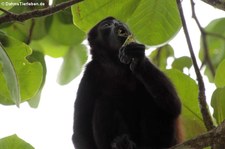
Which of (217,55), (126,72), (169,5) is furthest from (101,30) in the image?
(217,55)

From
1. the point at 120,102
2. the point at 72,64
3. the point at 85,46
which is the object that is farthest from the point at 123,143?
the point at 85,46

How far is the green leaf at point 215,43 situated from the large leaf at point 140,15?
13.4 inches

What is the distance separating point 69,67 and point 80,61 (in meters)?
0.11

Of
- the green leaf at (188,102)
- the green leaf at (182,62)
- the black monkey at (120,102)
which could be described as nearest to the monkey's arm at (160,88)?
the black monkey at (120,102)

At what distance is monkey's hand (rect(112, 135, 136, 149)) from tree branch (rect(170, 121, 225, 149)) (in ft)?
3.10

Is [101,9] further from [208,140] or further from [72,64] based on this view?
[208,140]

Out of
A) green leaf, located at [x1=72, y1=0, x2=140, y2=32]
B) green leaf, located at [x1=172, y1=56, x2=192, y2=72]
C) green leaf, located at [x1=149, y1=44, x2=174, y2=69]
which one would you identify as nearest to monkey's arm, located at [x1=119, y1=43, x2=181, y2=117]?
green leaf, located at [x1=72, y1=0, x2=140, y2=32]

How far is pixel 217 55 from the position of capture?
Answer: 3674 mm

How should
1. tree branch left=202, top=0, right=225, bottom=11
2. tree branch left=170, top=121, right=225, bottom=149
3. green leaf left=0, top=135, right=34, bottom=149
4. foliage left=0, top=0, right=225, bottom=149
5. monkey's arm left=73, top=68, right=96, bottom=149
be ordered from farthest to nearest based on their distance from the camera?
monkey's arm left=73, top=68, right=96, bottom=149 < foliage left=0, top=0, right=225, bottom=149 < green leaf left=0, top=135, right=34, bottom=149 < tree branch left=202, top=0, right=225, bottom=11 < tree branch left=170, top=121, right=225, bottom=149

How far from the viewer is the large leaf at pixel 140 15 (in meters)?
3.09

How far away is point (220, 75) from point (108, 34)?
36.7 inches

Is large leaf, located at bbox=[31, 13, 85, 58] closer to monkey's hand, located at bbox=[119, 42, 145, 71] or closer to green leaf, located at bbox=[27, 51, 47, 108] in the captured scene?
green leaf, located at bbox=[27, 51, 47, 108]

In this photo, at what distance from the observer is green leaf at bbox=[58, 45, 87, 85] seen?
372 cm

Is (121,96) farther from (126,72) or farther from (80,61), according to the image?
(80,61)
